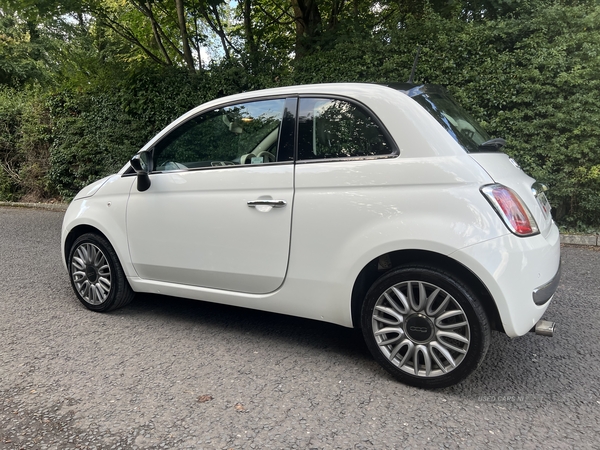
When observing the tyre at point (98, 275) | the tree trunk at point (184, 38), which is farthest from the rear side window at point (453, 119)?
the tree trunk at point (184, 38)

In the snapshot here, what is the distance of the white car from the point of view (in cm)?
250

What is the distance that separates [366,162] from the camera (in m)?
2.77

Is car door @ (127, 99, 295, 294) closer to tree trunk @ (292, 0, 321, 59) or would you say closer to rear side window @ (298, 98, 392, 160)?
rear side window @ (298, 98, 392, 160)

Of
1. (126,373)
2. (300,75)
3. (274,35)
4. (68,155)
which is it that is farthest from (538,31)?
(68,155)

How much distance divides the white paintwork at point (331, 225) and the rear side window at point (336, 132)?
0.07m

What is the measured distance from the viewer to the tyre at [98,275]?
3.88 meters

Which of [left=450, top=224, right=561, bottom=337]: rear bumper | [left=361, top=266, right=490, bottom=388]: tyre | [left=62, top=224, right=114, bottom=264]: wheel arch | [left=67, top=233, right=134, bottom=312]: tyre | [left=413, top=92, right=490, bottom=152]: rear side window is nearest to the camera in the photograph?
[left=450, top=224, right=561, bottom=337]: rear bumper

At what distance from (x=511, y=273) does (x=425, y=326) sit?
0.55m

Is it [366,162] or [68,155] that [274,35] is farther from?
[366,162]

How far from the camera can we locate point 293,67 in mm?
8500

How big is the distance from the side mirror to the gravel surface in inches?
44.7

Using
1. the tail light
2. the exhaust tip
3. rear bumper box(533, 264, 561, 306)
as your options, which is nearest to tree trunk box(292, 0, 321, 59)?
the tail light

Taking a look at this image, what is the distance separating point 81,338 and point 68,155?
8850 millimetres

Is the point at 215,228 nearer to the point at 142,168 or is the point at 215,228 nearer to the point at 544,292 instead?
the point at 142,168
